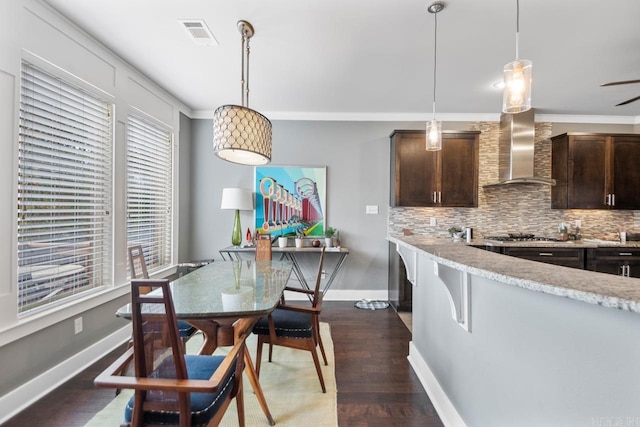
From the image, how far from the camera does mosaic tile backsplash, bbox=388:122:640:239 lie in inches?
149

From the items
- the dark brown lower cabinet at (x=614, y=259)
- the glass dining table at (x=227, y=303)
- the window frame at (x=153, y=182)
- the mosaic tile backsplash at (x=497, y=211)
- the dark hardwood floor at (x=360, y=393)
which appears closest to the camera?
the glass dining table at (x=227, y=303)

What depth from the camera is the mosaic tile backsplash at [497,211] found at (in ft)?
12.4

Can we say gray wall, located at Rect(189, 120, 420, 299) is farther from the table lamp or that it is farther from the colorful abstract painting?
the table lamp

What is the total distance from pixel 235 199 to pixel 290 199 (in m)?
0.74

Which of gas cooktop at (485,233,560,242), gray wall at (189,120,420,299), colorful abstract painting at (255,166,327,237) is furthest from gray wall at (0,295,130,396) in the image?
gas cooktop at (485,233,560,242)

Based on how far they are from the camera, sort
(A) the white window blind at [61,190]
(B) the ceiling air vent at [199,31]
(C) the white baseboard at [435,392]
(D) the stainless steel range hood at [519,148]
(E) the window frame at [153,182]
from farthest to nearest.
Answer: (D) the stainless steel range hood at [519,148] < (E) the window frame at [153,182] < (B) the ceiling air vent at [199,31] < (A) the white window blind at [61,190] < (C) the white baseboard at [435,392]

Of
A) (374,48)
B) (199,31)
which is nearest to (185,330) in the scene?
(199,31)

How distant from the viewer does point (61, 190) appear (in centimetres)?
203

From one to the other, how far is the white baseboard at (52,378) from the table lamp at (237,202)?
1531 millimetres

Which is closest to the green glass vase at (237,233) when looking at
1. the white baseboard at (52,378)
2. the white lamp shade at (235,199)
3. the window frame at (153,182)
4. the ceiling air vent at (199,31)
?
the white lamp shade at (235,199)

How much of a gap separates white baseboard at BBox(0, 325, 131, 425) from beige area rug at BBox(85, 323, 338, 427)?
0.50m

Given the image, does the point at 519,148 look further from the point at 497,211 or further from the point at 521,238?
the point at 521,238

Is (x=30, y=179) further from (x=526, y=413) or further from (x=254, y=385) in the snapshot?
(x=526, y=413)

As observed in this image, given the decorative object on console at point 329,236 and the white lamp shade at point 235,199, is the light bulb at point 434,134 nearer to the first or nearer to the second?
the decorative object on console at point 329,236
